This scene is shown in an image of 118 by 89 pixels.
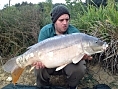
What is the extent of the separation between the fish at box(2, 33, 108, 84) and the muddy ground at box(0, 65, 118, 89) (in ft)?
3.35

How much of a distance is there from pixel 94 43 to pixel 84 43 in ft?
0.35

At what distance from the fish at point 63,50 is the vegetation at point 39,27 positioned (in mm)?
1058

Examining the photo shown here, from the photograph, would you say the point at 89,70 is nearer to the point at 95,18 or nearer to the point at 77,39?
the point at 95,18

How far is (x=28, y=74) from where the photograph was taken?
441 centimetres

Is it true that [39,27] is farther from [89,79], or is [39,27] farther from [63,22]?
[63,22]

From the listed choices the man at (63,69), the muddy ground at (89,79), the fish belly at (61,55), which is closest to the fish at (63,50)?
the fish belly at (61,55)

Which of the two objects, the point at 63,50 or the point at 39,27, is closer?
the point at 63,50

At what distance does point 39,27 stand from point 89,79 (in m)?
1.37

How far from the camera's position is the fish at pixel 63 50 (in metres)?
2.91

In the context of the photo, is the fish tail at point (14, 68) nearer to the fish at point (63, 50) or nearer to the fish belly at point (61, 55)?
the fish at point (63, 50)

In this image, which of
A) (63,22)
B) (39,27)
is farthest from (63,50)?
(39,27)

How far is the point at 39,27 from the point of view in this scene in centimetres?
487

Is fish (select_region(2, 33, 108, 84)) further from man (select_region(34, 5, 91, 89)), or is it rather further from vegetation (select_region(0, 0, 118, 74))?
vegetation (select_region(0, 0, 118, 74))

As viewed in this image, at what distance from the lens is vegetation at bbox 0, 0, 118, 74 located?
4098mm
